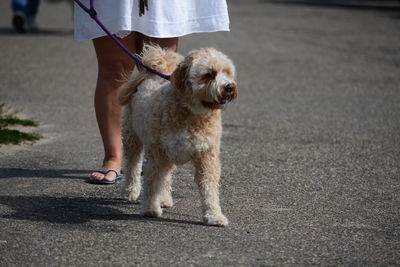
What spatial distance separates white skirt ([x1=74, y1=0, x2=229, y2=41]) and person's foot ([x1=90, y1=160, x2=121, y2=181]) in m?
0.99

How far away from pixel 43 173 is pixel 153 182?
4.93ft

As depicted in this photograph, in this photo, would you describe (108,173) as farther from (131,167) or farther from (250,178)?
(250,178)

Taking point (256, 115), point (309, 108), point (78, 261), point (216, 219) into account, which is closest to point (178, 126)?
point (216, 219)

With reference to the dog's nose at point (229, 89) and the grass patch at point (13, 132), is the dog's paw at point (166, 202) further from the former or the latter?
the grass patch at point (13, 132)

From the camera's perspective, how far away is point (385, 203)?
5.03 metres

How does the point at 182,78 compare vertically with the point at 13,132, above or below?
above

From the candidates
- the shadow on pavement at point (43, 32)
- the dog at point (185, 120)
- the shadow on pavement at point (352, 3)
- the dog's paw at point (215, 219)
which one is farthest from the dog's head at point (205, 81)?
the shadow on pavement at point (352, 3)

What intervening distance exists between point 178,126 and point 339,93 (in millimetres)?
5816

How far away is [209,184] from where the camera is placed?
447 centimetres

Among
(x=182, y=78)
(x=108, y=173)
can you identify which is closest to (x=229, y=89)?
(x=182, y=78)

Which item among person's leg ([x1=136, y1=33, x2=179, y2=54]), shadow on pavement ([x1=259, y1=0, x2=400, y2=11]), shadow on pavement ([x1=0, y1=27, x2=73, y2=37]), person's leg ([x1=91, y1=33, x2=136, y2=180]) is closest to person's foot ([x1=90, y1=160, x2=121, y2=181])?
person's leg ([x1=91, y1=33, x2=136, y2=180])

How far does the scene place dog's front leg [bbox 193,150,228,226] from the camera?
4.42m

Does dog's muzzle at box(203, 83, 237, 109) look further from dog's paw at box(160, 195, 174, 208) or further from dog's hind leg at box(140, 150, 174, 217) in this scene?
dog's paw at box(160, 195, 174, 208)

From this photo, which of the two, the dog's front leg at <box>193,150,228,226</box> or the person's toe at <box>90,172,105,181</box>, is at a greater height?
the dog's front leg at <box>193,150,228,226</box>
